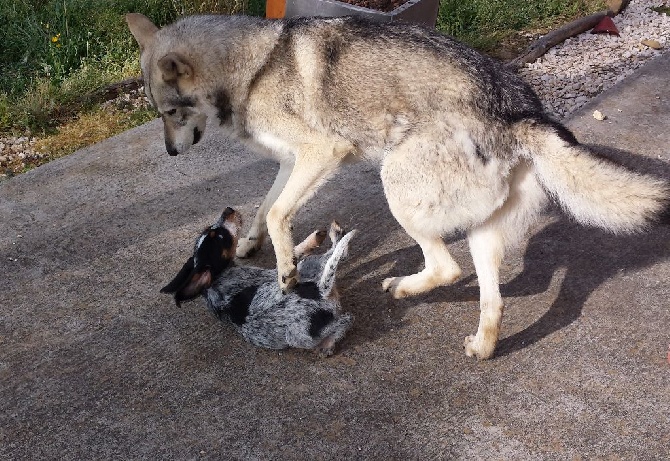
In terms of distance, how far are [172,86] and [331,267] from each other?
130 centimetres

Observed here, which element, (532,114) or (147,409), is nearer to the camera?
(147,409)

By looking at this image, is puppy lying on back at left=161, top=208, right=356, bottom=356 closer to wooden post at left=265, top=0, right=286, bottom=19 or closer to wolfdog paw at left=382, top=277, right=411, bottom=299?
wolfdog paw at left=382, top=277, right=411, bottom=299

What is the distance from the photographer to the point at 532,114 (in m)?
4.07

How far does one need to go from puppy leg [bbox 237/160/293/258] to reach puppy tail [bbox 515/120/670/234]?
4.90 ft

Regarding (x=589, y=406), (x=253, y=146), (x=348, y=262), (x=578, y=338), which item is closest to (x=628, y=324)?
(x=578, y=338)

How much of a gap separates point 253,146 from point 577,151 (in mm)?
1760

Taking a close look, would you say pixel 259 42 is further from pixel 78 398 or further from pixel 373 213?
pixel 78 398

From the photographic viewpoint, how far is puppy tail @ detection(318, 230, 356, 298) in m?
4.04

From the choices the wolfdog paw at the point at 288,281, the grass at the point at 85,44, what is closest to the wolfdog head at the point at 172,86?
the wolfdog paw at the point at 288,281

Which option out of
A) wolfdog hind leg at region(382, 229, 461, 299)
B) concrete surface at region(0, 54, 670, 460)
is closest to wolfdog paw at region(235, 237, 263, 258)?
concrete surface at region(0, 54, 670, 460)

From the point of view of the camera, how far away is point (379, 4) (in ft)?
23.1

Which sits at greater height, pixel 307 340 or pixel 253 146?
pixel 253 146

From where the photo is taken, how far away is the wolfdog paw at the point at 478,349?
409 centimetres

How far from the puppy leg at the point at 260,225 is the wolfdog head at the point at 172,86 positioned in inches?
21.1
